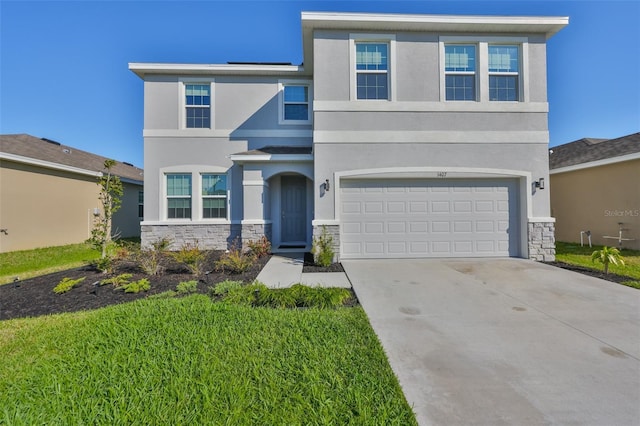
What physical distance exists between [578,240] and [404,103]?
9516mm

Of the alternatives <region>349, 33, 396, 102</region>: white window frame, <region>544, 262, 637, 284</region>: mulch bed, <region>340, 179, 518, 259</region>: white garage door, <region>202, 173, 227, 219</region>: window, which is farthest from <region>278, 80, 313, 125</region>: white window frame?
<region>544, 262, 637, 284</region>: mulch bed

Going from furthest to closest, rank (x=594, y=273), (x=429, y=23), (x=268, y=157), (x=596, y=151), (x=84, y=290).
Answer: (x=596, y=151) < (x=268, y=157) < (x=429, y=23) < (x=594, y=273) < (x=84, y=290)

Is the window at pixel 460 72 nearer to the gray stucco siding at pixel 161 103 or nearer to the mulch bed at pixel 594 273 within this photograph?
the mulch bed at pixel 594 273

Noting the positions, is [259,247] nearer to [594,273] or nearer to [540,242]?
[540,242]

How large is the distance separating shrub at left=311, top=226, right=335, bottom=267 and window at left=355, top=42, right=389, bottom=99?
4257 mm

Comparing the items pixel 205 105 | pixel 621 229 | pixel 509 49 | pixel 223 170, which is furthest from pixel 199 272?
pixel 621 229

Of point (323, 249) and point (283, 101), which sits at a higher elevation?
point (283, 101)

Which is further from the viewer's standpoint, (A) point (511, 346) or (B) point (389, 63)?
(B) point (389, 63)

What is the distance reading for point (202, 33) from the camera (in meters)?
9.73

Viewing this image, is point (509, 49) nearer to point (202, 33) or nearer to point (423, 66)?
point (423, 66)

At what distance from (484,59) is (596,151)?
24.7 ft

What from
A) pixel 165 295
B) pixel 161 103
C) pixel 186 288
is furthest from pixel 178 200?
pixel 165 295

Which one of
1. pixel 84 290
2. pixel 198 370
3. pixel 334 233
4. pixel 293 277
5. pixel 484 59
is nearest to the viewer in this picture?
pixel 198 370

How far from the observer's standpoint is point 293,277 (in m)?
6.03
